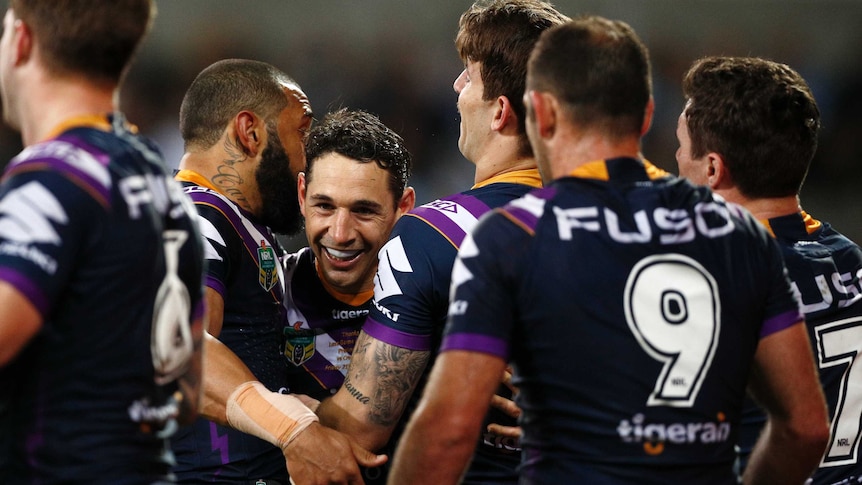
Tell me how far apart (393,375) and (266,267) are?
0.95 m

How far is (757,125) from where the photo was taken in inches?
145

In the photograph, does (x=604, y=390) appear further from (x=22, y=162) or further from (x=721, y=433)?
(x=22, y=162)

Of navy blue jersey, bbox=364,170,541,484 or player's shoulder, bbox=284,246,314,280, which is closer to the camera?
navy blue jersey, bbox=364,170,541,484

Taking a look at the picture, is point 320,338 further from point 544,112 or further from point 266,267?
point 544,112

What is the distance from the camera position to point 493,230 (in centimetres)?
255

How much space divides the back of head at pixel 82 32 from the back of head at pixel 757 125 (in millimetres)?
2306

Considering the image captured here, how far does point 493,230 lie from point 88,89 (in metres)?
1.08

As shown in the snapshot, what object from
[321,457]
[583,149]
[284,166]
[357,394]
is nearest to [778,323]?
[583,149]

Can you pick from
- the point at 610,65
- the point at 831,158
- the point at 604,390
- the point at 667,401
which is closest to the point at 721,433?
the point at 667,401

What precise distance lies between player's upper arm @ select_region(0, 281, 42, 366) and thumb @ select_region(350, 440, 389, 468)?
70.8 inches

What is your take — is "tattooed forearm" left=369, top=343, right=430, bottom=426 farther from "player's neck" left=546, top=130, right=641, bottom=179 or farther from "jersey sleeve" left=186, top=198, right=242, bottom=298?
"player's neck" left=546, top=130, right=641, bottom=179

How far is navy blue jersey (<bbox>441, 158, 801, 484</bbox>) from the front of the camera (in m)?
2.49

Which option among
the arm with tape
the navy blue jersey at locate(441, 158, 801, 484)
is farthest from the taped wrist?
the navy blue jersey at locate(441, 158, 801, 484)

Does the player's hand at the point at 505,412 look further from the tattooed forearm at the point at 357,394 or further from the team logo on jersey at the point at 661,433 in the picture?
the team logo on jersey at the point at 661,433
